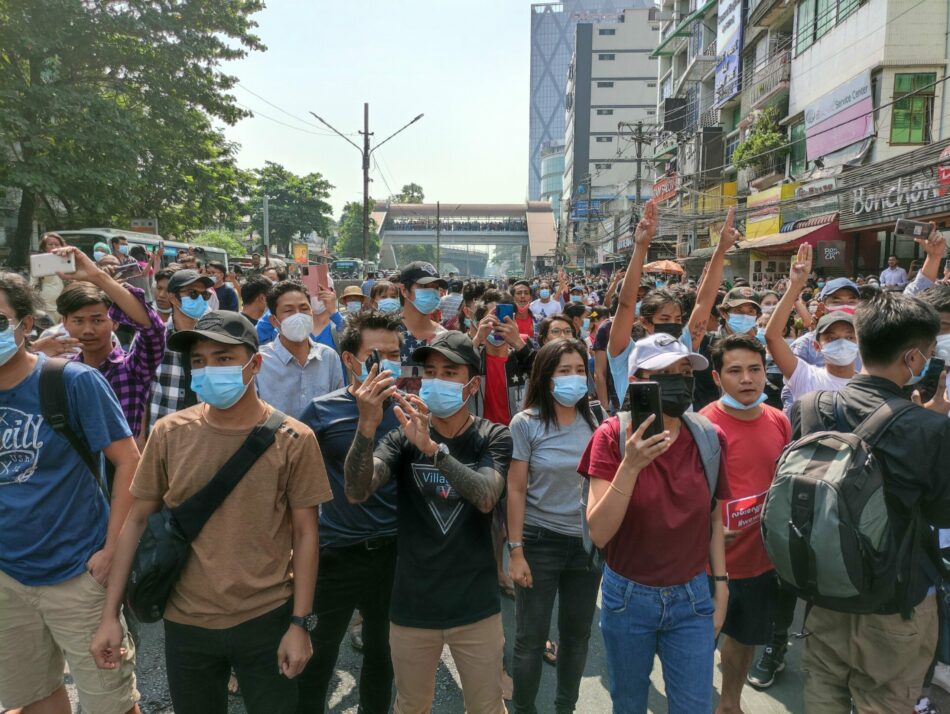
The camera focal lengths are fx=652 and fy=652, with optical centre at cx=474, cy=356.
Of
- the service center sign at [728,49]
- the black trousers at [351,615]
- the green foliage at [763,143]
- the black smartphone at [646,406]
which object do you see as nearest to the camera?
the black smartphone at [646,406]

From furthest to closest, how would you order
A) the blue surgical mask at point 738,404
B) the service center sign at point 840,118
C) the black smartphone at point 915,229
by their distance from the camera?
the service center sign at point 840,118 → the black smartphone at point 915,229 → the blue surgical mask at point 738,404

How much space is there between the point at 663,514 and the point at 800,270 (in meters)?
2.07

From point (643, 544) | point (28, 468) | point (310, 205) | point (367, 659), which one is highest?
point (310, 205)

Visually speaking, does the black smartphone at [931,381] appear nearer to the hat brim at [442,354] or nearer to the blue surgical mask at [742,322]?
the hat brim at [442,354]

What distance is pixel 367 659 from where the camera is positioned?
2.81m

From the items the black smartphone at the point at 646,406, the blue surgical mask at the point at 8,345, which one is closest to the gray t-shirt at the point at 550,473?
the black smartphone at the point at 646,406

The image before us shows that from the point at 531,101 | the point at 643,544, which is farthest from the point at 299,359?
the point at 531,101

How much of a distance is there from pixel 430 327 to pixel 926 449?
2.85m

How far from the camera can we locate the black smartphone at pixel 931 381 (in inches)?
95.0

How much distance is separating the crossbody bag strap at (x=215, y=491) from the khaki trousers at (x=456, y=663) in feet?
2.67

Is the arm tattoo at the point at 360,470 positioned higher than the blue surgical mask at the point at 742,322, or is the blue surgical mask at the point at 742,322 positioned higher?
the blue surgical mask at the point at 742,322

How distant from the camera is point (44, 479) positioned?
2.42 meters

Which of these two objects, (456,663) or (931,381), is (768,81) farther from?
(456,663)

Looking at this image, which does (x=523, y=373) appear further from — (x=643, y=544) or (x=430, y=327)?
(x=643, y=544)
